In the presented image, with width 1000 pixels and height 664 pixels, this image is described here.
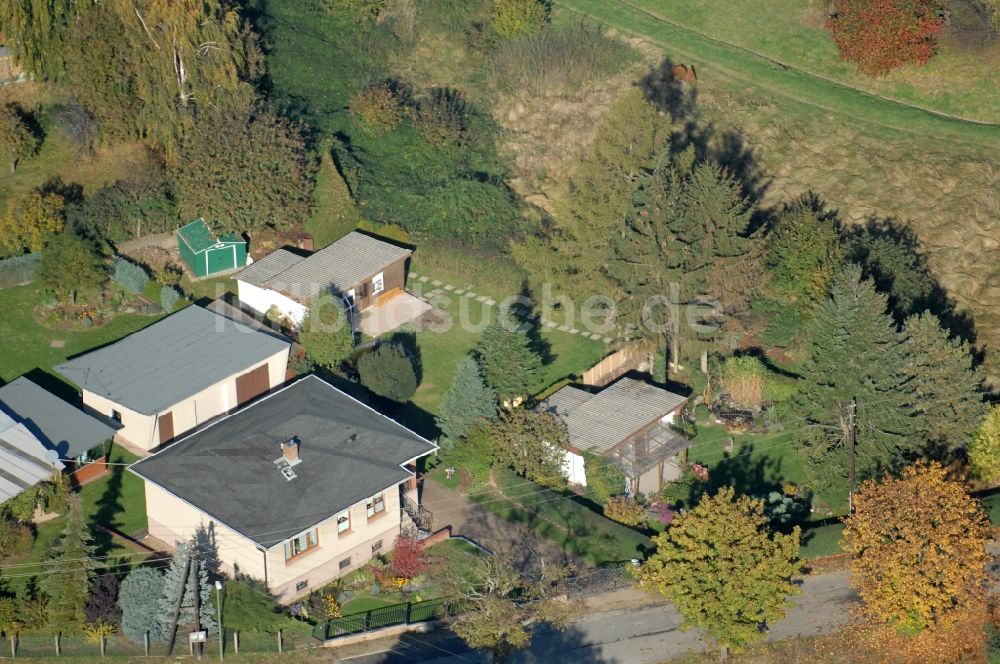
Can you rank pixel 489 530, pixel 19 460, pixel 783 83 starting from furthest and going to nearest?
1. pixel 783 83
2. pixel 489 530
3. pixel 19 460

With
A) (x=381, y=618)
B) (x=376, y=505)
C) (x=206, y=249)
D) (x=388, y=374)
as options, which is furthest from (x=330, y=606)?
(x=206, y=249)

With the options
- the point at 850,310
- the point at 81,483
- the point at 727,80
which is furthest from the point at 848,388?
the point at 81,483

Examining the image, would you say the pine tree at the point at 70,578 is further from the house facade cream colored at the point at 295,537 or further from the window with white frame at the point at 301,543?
the window with white frame at the point at 301,543

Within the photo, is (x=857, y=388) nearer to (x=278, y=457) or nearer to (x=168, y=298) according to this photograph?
(x=278, y=457)

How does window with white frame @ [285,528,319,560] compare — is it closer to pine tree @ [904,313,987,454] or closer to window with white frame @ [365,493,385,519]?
window with white frame @ [365,493,385,519]

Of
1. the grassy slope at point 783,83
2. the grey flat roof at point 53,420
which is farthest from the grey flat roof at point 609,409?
the grassy slope at point 783,83

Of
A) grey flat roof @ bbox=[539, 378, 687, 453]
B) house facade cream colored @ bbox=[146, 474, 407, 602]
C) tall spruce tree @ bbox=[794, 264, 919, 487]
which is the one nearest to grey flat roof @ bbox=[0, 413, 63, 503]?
house facade cream colored @ bbox=[146, 474, 407, 602]

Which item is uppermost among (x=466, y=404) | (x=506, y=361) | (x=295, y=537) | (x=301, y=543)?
(x=506, y=361)
